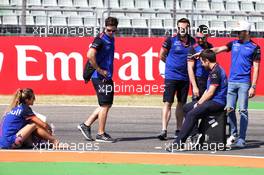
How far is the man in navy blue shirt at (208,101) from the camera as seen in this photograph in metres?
10.3

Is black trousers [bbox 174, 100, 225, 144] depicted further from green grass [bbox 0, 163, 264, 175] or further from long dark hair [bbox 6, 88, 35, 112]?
long dark hair [bbox 6, 88, 35, 112]

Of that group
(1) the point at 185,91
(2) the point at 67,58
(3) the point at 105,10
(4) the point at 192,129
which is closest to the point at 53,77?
(2) the point at 67,58

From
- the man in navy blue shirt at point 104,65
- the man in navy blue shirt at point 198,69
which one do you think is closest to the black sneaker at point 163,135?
the man in navy blue shirt at point 198,69

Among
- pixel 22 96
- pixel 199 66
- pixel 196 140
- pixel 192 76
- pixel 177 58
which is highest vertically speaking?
pixel 177 58

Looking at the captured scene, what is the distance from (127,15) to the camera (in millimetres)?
25734

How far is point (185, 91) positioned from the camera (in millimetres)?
11805

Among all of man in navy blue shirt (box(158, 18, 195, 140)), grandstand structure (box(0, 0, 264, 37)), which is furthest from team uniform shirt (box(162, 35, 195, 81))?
grandstand structure (box(0, 0, 264, 37))

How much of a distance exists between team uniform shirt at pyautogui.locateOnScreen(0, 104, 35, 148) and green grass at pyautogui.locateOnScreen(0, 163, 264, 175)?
0.80m

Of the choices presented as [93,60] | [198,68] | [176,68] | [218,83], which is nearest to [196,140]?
[218,83]

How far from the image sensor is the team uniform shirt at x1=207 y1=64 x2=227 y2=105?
10.4 m

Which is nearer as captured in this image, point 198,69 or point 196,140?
point 196,140

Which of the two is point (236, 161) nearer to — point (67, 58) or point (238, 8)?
point (67, 58)

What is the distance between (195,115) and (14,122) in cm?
254

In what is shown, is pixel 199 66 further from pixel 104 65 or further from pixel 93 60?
pixel 93 60
